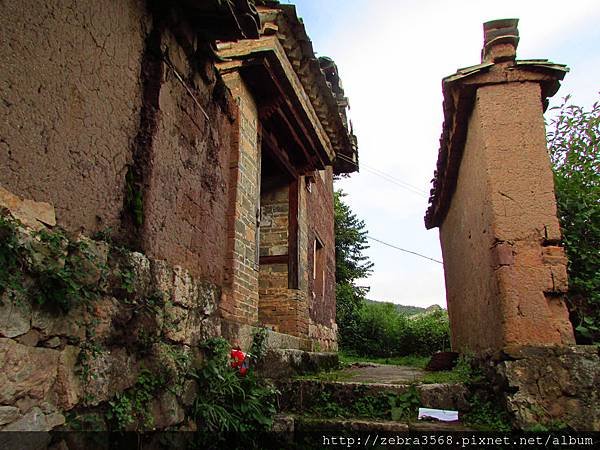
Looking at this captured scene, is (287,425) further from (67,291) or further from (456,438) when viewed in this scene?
(67,291)

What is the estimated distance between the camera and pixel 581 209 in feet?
14.6

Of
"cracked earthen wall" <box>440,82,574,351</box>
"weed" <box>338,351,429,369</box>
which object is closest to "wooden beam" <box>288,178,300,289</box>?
"weed" <box>338,351,429,369</box>

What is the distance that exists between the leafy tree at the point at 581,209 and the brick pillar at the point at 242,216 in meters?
3.13

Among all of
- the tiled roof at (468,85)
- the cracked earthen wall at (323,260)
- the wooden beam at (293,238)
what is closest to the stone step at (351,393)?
the wooden beam at (293,238)

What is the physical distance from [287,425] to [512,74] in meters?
3.82

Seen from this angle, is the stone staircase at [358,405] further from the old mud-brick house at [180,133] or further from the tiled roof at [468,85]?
the tiled roof at [468,85]

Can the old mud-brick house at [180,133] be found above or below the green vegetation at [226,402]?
above

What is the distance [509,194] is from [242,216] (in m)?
2.71

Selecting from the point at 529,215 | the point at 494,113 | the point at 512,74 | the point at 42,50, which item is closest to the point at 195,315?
the point at 42,50

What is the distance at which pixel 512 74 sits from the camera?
4.30 metres

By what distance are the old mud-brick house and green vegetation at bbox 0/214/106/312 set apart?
213mm

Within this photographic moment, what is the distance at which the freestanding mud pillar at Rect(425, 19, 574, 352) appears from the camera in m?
3.75

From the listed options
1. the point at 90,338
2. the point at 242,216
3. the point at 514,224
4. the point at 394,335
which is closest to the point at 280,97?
the point at 242,216

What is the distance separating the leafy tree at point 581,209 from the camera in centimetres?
399
